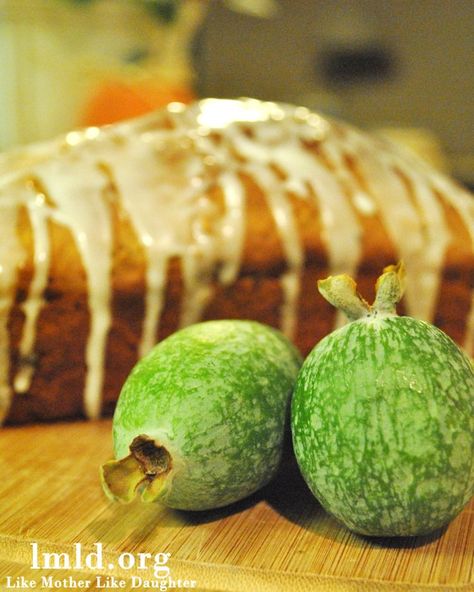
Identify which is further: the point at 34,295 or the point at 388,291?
the point at 34,295

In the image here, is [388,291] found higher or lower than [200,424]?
higher

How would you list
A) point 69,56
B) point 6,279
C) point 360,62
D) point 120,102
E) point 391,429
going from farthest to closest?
point 360,62
point 69,56
point 120,102
point 6,279
point 391,429

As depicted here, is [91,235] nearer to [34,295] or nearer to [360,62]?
[34,295]

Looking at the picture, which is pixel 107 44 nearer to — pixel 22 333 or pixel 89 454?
pixel 22 333

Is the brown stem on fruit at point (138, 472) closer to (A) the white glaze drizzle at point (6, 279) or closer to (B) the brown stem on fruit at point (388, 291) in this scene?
(B) the brown stem on fruit at point (388, 291)

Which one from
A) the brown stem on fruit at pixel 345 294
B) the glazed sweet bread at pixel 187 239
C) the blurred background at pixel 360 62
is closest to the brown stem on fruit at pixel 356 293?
the brown stem on fruit at pixel 345 294

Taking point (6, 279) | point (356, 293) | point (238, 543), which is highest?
point (356, 293)

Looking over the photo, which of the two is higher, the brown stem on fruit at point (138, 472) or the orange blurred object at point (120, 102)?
the orange blurred object at point (120, 102)

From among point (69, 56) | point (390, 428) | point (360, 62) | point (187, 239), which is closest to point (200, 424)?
point (390, 428)
